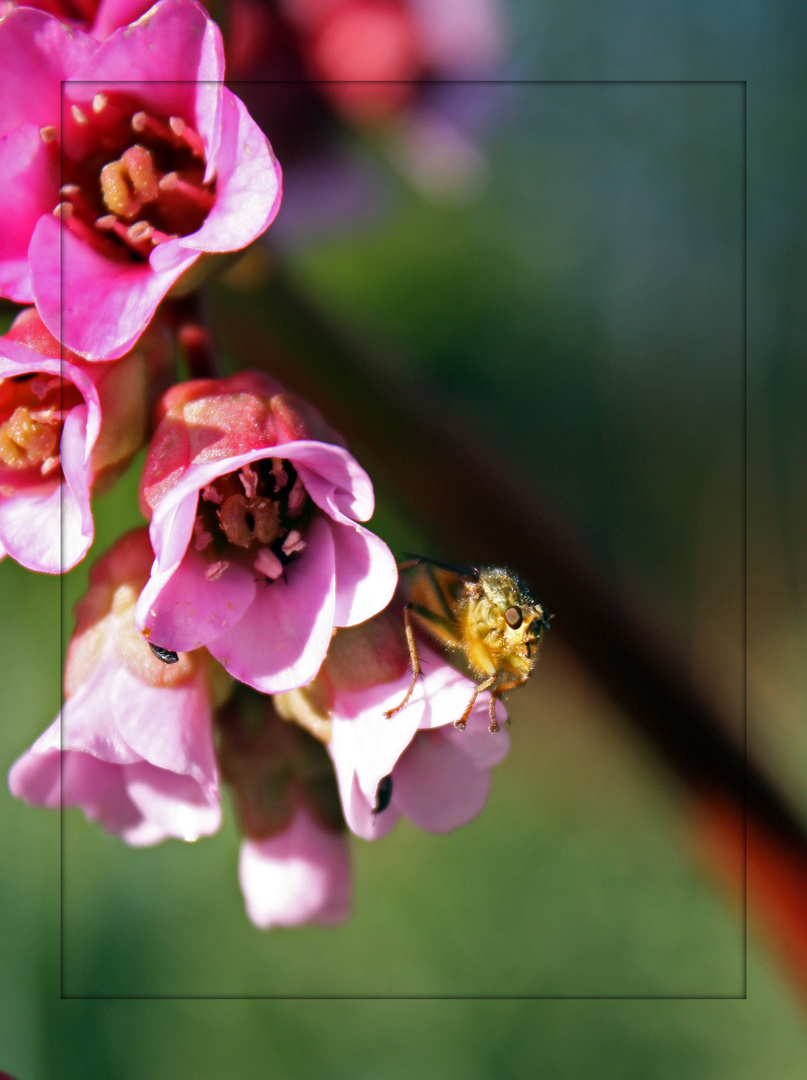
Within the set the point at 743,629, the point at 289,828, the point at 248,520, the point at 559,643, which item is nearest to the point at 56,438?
the point at 248,520

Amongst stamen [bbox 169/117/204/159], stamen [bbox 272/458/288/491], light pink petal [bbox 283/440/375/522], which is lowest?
stamen [bbox 272/458/288/491]

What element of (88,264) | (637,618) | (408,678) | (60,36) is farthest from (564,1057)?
(60,36)

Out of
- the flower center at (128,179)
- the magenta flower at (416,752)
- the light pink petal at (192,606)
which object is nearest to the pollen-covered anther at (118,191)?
the flower center at (128,179)

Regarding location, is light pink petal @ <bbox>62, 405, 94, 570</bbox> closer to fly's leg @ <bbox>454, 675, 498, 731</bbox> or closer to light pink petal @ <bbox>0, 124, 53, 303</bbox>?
light pink petal @ <bbox>0, 124, 53, 303</bbox>

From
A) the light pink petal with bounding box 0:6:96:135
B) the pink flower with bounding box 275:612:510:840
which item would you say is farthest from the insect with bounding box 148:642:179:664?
the light pink petal with bounding box 0:6:96:135

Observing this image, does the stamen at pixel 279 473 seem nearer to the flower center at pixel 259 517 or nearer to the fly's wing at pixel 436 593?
the flower center at pixel 259 517

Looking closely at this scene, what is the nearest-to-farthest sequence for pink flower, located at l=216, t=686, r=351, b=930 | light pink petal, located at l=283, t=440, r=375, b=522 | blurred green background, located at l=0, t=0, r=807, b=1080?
light pink petal, located at l=283, t=440, r=375, b=522
pink flower, located at l=216, t=686, r=351, b=930
blurred green background, located at l=0, t=0, r=807, b=1080
